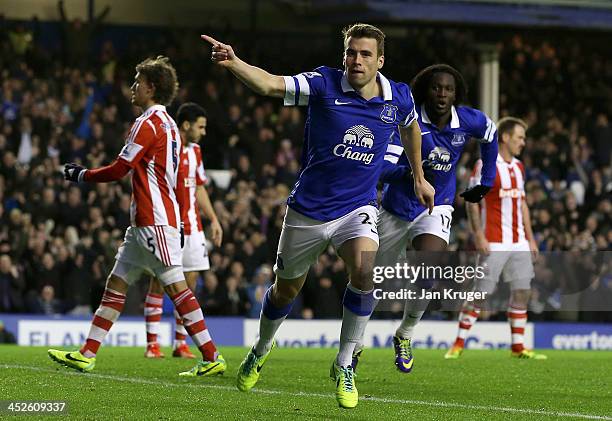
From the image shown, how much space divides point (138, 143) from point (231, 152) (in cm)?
1304

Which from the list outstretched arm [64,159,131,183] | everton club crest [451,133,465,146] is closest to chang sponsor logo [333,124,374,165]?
outstretched arm [64,159,131,183]

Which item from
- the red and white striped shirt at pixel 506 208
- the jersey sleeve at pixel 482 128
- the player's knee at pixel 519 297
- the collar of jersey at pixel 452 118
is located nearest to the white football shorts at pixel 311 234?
the collar of jersey at pixel 452 118

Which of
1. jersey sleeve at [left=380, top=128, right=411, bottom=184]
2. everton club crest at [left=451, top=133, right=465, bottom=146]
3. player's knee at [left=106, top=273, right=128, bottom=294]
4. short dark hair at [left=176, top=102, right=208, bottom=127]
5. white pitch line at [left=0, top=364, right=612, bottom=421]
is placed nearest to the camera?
white pitch line at [left=0, top=364, right=612, bottom=421]

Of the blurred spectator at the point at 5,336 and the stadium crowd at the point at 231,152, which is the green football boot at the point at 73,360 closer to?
the blurred spectator at the point at 5,336

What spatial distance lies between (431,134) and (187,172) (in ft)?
9.67

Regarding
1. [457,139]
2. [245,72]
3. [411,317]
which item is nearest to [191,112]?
[457,139]

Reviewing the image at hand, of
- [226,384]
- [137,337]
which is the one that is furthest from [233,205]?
[226,384]

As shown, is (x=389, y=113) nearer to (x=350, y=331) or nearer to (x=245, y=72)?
(x=245, y=72)

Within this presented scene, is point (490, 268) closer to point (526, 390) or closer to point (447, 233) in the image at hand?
point (447, 233)

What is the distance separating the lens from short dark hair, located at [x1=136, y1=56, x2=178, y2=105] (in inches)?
399

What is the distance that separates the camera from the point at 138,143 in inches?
391

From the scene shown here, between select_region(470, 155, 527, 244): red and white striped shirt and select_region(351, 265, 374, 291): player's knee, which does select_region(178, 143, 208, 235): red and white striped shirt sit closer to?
select_region(470, 155, 527, 244): red and white striped shirt

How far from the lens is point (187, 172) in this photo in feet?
42.0

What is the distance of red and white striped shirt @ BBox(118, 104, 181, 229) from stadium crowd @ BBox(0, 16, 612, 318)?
8.65m
